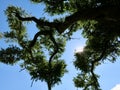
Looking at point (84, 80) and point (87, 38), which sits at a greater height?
point (87, 38)

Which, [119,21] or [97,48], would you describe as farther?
[97,48]

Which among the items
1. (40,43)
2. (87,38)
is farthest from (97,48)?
(40,43)

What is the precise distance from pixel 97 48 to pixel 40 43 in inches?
296

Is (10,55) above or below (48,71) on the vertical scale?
above

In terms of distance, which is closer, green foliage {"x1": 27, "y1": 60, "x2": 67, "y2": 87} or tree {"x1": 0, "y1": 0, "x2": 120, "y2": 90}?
tree {"x1": 0, "y1": 0, "x2": 120, "y2": 90}

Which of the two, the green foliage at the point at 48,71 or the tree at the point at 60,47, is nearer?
the tree at the point at 60,47

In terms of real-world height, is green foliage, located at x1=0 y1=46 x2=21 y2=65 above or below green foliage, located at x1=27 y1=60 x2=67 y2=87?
above

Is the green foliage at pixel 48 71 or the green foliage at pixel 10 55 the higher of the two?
the green foliage at pixel 10 55

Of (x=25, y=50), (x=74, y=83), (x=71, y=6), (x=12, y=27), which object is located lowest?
(x=74, y=83)

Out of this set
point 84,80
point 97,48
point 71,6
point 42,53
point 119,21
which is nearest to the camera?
point 119,21

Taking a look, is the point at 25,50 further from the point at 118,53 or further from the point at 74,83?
the point at 118,53

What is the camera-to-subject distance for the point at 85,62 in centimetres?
3338

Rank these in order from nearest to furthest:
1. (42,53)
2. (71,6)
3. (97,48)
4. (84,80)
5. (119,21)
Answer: (119,21) < (71,6) < (97,48) < (84,80) < (42,53)

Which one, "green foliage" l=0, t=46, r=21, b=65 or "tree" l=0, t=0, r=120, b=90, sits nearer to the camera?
"tree" l=0, t=0, r=120, b=90
